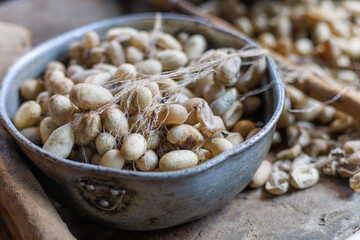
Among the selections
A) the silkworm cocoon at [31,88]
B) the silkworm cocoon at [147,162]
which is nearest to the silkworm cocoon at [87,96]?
the silkworm cocoon at [147,162]

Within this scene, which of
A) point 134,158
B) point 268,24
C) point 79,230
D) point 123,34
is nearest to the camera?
point 134,158

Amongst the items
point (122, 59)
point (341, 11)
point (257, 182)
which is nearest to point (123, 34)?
point (122, 59)

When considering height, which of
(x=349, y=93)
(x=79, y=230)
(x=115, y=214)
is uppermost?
(x=349, y=93)

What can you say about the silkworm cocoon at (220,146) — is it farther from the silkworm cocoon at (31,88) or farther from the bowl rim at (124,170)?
the silkworm cocoon at (31,88)

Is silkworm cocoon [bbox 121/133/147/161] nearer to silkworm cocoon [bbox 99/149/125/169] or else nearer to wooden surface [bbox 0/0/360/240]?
silkworm cocoon [bbox 99/149/125/169]

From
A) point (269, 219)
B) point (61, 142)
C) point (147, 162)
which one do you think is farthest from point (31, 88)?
point (269, 219)

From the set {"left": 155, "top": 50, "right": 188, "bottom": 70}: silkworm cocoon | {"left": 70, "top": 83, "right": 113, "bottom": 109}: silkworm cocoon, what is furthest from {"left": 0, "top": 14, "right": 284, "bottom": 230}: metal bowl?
{"left": 155, "top": 50, "right": 188, "bottom": 70}: silkworm cocoon

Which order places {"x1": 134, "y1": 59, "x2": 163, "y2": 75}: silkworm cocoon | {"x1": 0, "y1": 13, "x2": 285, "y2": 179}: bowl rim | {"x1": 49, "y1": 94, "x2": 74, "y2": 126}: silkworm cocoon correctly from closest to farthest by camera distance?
{"x1": 0, "y1": 13, "x2": 285, "y2": 179}: bowl rim, {"x1": 49, "y1": 94, "x2": 74, "y2": 126}: silkworm cocoon, {"x1": 134, "y1": 59, "x2": 163, "y2": 75}: silkworm cocoon

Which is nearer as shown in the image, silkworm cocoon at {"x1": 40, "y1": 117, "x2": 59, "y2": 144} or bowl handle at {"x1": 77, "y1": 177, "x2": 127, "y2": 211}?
bowl handle at {"x1": 77, "y1": 177, "x2": 127, "y2": 211}

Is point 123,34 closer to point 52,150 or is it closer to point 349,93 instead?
point 52,150
